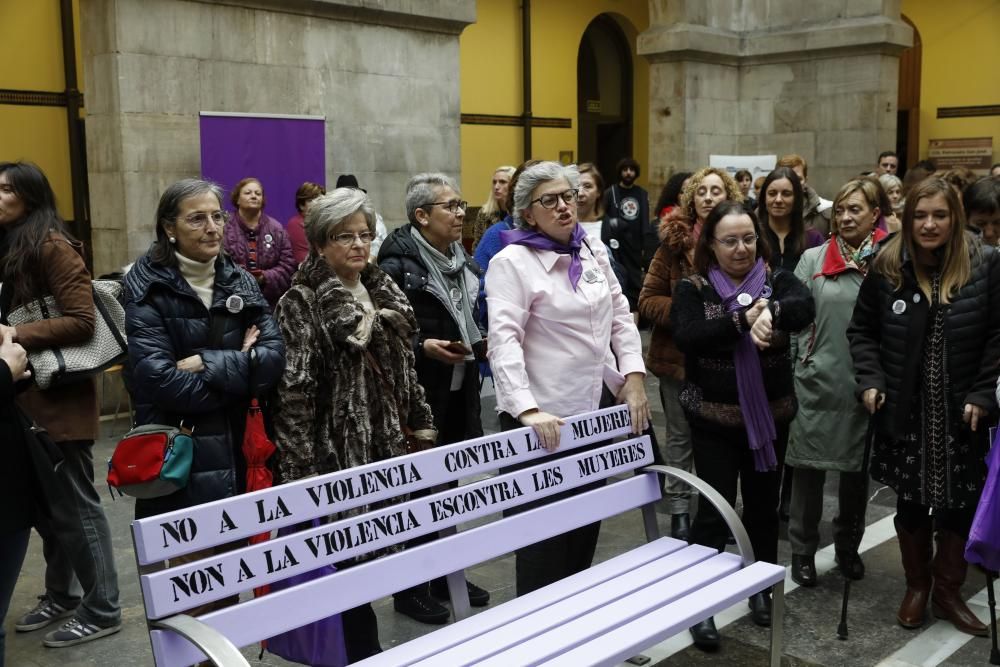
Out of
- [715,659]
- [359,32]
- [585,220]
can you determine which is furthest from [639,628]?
[359,32]

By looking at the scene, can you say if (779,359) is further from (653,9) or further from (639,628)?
(653,9)

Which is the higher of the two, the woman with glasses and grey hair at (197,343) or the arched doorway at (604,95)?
the arched doorway at (604,95)

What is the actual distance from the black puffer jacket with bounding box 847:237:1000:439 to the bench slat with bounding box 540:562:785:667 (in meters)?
1.14

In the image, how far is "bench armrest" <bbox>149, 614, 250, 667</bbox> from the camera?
2504 millimetres

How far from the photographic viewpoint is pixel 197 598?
2.79 meters

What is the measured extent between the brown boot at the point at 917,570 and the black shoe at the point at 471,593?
1.79 m

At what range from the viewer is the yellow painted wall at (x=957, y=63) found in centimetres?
1805

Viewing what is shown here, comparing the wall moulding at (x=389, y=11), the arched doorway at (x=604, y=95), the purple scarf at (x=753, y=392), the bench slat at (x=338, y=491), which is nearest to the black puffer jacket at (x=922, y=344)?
the purple scarf at (x=753, y=392)

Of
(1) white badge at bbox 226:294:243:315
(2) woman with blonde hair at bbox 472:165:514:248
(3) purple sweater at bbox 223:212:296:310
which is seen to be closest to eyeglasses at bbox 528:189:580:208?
(1) white badge at bbox 226:294:243:315

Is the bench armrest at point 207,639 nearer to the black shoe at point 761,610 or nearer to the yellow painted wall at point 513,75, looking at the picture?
the black shoe at point 761,610

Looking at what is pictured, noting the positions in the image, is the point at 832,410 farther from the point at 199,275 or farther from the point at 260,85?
the point at 260,85

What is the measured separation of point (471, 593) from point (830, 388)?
1.93 metres

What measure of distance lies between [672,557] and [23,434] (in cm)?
234

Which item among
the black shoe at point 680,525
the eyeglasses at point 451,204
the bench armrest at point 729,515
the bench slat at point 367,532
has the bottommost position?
the black shoe at point 680,525
